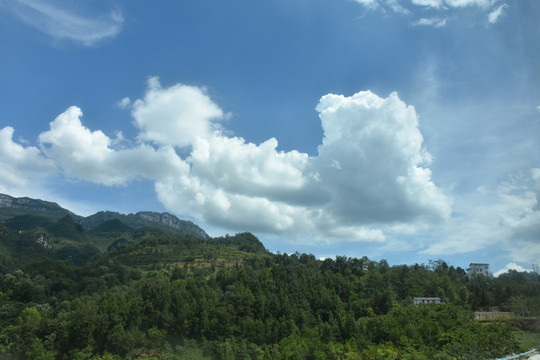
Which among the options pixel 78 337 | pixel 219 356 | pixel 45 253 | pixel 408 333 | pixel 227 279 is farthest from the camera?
pixel 45 253

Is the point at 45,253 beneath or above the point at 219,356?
above

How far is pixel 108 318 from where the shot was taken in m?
46.1

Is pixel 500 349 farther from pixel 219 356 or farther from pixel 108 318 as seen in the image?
pixel 108 318

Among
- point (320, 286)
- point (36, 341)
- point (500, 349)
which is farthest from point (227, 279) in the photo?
point (500, 349)

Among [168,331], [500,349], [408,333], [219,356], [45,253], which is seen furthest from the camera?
[45,253]

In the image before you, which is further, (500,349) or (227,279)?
(227,279)

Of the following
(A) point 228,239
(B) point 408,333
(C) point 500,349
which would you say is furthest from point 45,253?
(C) point 500,349

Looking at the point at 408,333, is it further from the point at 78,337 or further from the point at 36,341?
the point at 36,341

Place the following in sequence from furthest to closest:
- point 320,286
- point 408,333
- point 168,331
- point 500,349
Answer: point 320,286 → point 168,331 → point 408,333 → point 500,349

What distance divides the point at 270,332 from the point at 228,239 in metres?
122

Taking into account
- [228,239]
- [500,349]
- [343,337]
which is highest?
[228,239]

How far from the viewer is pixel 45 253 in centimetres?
16488

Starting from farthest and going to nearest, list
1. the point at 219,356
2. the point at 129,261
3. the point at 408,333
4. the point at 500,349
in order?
the point at 129,261, the point at 219,356, the point at 408,333, the point at 500,349

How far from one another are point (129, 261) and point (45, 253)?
6845 centimetres
